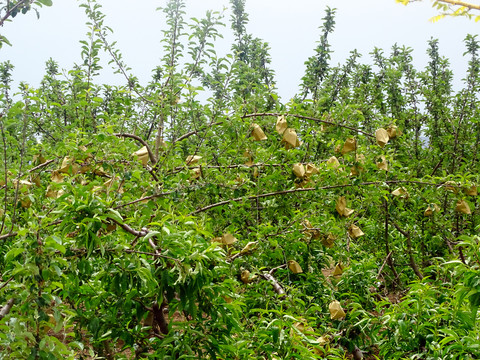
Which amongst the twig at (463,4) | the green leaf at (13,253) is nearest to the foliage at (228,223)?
the green leaf at (13,253)

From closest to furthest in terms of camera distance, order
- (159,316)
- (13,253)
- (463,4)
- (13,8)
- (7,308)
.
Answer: (463,4) → (13,253) → (7,308) → (13,8) → (159,316)

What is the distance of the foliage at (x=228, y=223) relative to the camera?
1.96 metres

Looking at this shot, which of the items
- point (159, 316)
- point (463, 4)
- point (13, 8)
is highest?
point (13, 8)

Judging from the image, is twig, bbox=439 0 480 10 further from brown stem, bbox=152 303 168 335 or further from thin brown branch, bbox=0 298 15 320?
brown stem, bbox=152 303 168 335

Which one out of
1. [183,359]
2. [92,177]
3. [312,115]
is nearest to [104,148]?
[92,177]

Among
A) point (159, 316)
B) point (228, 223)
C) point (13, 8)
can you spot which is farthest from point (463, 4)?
point (228, 223)

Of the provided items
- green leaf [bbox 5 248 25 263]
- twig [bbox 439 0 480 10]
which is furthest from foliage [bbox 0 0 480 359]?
twig [bbox 439 0 480 10]

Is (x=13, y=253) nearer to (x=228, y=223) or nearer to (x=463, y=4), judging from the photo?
(x=463, y=4)

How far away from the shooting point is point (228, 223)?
4.37m

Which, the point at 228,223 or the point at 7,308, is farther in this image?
the point at 228,223

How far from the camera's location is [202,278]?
77.2 inches

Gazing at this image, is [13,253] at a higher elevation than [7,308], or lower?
higher

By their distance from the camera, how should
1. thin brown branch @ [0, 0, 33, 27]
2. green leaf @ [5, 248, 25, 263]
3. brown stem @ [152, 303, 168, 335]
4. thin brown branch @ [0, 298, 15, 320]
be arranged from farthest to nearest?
brown stem @ [152, 303, 168, 335] → thin brown branch @ [0, 0, 33, 27] → thin brown branch @ [0, 298, 15, 320] → green leaf @ [5, 248, 25, 263]

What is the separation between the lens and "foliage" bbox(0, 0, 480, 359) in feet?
6.45
